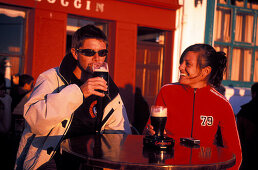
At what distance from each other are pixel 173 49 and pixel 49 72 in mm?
5797

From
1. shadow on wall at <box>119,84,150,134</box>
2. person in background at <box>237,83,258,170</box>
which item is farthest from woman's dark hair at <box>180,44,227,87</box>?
shadow on wall at <box>119,84,150,134</box>

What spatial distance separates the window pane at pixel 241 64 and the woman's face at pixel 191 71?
19.6 ft

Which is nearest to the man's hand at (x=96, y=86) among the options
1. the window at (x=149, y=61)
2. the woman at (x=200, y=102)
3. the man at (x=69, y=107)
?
the man at (x=69, y=107)

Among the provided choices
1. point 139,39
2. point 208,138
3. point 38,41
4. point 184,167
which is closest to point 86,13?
point 38,41

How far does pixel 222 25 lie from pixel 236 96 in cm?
197

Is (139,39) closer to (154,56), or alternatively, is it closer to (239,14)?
(154,56)

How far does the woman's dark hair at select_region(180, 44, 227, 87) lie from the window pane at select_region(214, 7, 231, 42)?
558 cm

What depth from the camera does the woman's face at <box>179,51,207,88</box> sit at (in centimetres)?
281

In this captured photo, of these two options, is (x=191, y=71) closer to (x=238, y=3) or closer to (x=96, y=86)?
(x=96, y=86)

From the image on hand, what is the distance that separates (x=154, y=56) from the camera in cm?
816

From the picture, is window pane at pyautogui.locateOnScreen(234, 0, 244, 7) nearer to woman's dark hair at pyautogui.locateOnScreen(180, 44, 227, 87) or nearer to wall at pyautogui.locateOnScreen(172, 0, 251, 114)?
wall at pyautogui.locateOnScreen(172, 0, 251, 114)

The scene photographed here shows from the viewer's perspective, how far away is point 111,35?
731cm

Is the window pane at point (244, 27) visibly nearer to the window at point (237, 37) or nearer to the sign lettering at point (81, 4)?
the window at point (237, 37)

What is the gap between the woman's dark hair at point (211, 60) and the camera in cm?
281
